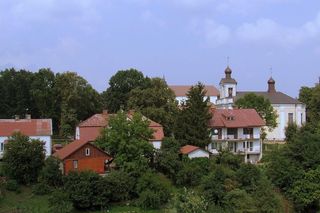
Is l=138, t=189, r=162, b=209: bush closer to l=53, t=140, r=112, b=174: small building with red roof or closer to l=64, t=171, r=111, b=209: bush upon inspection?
l=64, t=171, r=111, b=209: bush

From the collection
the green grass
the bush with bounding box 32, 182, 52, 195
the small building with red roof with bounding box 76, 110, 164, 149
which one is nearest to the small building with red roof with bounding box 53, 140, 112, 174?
the bush with bounding box 32, 182, 52, 195

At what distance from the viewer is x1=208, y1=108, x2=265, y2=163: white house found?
59781 mm

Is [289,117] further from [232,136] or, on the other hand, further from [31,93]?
[31,93]

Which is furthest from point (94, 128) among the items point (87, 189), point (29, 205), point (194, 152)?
point (29, 205)

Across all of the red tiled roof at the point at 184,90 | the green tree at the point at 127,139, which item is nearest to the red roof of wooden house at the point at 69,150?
the green tree at the point at 127,139

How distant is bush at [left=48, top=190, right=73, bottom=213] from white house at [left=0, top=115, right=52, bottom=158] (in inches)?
379

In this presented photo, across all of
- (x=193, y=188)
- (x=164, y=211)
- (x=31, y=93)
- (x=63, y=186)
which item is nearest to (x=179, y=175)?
(x=193, y=188)

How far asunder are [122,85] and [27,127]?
86.4 ft

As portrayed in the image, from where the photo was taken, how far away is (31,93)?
2921 inches

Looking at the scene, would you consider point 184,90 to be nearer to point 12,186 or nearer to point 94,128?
point 94,128

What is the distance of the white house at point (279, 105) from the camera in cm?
8338

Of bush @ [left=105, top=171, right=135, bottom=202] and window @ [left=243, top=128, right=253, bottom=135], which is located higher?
window @ [left=243, top=128, right=253, bottom=135]

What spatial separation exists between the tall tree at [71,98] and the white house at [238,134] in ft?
63.2

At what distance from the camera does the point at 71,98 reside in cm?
6850
